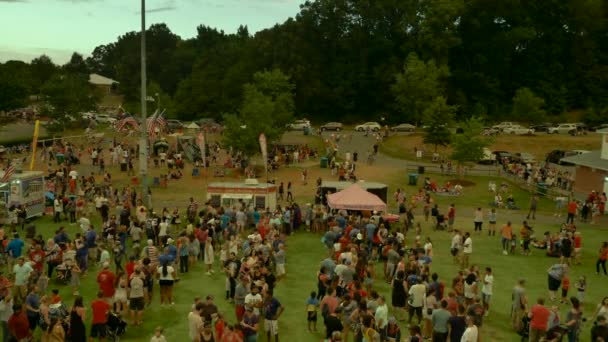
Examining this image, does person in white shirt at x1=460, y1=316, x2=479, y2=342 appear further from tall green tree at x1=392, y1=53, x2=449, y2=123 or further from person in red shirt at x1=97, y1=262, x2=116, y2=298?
tall green tree at x1=392, y1=53, x2=449, y2=123

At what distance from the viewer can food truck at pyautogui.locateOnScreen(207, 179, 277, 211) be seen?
29484mm

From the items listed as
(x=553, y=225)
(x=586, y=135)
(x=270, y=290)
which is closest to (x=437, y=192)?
(x=553, y=225)

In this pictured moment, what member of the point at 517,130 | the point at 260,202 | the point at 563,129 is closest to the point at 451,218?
the point at 260,202

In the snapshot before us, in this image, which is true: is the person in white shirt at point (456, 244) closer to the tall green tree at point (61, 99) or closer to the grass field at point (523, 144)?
the grass field at point (523, 144)

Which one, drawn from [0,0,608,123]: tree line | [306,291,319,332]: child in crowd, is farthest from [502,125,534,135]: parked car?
[306,291,319,332]: child in crowd

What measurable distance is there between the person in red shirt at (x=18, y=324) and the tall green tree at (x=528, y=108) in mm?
70483

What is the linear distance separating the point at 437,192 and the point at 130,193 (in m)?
18.2

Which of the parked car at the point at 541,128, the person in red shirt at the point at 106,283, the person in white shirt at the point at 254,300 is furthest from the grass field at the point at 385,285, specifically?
the parked car at the point at 541,128

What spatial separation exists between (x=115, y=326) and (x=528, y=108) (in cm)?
6928

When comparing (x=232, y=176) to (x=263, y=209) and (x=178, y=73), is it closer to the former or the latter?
(x=263, y=209)

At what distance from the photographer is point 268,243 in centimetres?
2078

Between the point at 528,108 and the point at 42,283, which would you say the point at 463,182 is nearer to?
the point at 42,283

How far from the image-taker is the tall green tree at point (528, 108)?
7512 cm

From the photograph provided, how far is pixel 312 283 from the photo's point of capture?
1995 cm
